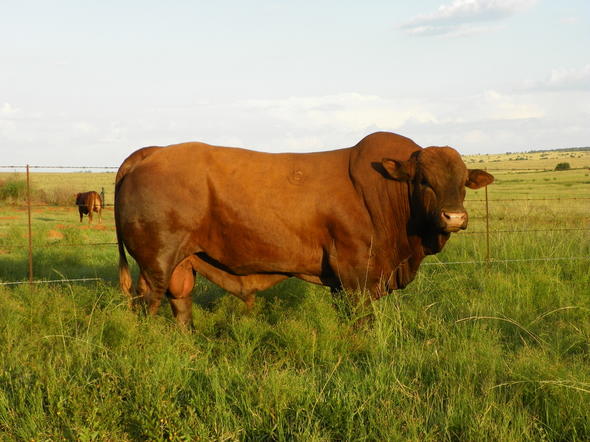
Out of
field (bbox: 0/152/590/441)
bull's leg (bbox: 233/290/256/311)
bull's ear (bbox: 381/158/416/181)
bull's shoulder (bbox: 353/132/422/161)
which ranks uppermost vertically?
bull's shoulder (bbox: 353/132/422/161)

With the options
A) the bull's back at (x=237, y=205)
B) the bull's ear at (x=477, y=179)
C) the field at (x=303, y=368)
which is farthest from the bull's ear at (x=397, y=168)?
the field at (x=303, y=368)

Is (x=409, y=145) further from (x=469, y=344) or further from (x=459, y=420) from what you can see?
(x=459, y=420)

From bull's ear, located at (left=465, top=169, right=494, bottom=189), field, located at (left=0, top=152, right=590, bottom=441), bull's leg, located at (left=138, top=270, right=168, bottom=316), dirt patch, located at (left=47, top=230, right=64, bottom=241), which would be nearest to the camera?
field, located at (left=0, top=152, right=590, bottom=441)

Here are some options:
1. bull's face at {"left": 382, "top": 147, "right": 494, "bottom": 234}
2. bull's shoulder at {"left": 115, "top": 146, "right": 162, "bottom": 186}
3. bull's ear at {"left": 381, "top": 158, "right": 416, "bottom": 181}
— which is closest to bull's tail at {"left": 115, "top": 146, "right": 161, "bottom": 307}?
bull's shoulder at {"left": 115, "top": 146, "right": 162, "bottom": 186}

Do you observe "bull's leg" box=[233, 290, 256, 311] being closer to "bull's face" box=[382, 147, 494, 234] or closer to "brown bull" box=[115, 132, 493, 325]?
"brown bull" box=[115, 132, 493, 325]

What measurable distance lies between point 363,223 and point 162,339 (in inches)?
84.8

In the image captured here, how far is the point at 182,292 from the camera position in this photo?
6.11 meters

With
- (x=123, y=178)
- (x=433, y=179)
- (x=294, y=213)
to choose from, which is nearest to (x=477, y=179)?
(x=433, y=179)

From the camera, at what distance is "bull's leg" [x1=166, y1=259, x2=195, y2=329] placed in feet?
19.9

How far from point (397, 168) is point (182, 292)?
8.19ft

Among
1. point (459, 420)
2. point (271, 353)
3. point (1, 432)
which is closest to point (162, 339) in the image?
point (271, 353)

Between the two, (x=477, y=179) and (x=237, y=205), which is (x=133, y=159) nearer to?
(x=237, y=205)

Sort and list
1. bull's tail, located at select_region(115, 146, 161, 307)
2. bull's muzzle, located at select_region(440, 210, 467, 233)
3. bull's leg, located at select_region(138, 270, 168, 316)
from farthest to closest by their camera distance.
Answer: bull's tail, located at select_region(115, 146, 161, 307) → bull's leg, located at select_region(138, 270, 168, 316) → bull's muzzle, located at select_region(440, 210, 467, 233)

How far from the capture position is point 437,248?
5832 mm
